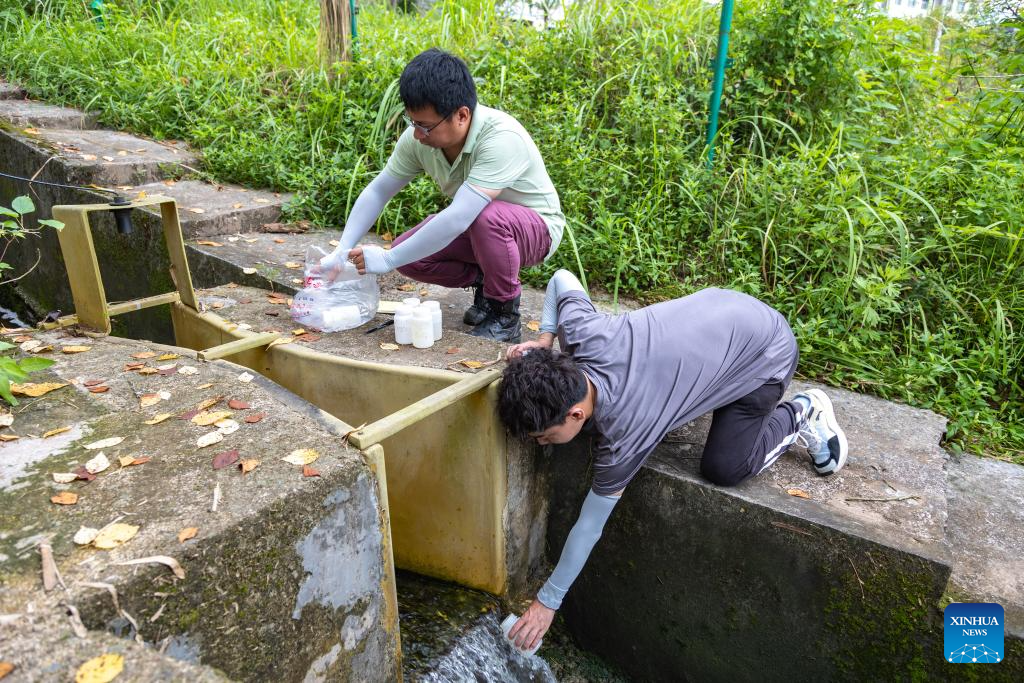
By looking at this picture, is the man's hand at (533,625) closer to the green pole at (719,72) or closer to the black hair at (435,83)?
the black hair at (435,83)

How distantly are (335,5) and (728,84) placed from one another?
337 centimetres

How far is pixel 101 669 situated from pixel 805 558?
2.13 meters

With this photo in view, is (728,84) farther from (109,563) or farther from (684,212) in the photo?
(109,563)

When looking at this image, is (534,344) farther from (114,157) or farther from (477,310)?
(114,157)

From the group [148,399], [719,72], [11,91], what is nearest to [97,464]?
[148,399]

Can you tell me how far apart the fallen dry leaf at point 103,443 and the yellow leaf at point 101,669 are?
83 centimetres

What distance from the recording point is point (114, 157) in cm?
516

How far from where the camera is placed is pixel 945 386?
330 cm

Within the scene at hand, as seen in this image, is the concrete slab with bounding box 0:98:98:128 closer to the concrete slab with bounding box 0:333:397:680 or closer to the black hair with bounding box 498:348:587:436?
the concrete slab with bounding box 0:333:397:680

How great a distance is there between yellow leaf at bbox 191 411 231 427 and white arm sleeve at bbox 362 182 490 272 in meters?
0.96

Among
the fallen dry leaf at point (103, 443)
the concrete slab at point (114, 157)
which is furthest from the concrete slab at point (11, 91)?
the fallen dry leaf at point (103, 443)

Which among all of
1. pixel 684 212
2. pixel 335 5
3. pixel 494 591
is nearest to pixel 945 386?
pixel 684 212

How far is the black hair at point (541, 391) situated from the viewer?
7.02ft

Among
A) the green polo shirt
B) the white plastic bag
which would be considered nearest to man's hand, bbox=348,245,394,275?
the white plastic bag
